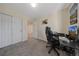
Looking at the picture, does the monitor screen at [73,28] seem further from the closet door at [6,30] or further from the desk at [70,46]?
the closet door at [6,30]

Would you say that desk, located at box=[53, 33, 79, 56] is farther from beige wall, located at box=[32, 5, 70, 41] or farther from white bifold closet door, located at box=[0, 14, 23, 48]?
white bifold closet door, located at box=[0, 14, 23, 48]

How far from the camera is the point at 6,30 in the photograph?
11.0 feet

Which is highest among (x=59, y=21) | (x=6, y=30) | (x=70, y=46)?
(x=59, y=21)

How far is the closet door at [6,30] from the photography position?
302 cm

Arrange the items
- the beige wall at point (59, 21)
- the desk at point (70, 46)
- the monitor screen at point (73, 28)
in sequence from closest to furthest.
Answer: the desk at point (70, 46) < the monitor screen at point (73, 28) < the beige wall at point (59, 21)

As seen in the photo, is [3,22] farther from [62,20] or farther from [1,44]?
[62,20]

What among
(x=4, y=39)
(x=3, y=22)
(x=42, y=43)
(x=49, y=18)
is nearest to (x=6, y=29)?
(x=3, y=22)

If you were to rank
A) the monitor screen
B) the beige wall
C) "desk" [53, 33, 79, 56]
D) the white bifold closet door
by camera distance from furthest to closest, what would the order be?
the white bifold closet door → the beige wall → the monitor screen → "desk" [53, 33, 79, 56]

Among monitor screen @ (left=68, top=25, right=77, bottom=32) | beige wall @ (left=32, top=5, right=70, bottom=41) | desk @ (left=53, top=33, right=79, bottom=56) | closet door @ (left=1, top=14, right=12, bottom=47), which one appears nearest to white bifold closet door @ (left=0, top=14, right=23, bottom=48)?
closet door @ (left=1, top=14, right=12, bottom=47)

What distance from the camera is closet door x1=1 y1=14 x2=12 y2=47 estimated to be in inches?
119

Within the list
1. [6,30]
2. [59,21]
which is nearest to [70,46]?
[59,21]

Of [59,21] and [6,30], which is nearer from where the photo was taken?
[59,21]

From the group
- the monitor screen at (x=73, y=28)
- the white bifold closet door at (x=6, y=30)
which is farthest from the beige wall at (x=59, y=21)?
the white bifold closet door at (x=6, y=30)

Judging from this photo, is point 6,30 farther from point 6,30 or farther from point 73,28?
point 73,28
